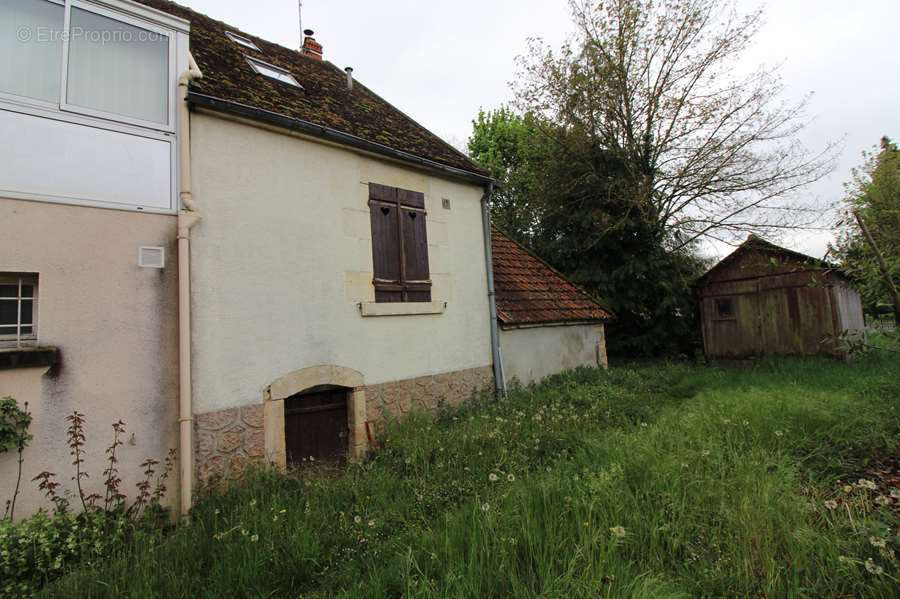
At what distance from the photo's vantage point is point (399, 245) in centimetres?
679

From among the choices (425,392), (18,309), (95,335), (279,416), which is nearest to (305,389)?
(279,416)

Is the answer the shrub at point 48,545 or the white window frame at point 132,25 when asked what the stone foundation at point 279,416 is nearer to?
the shrub at point 48,545

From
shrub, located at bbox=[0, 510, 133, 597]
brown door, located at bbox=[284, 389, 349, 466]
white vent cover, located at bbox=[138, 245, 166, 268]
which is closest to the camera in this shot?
shrub, located at bbox=[0, 510, 133, 597]

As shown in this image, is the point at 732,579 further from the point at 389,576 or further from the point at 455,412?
the point at 455,412

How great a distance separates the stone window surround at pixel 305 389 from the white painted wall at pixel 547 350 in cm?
330

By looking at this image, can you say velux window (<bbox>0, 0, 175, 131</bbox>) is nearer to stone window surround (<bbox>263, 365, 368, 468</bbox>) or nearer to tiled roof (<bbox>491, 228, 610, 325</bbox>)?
stone window surround (<bbox>263, 365, 368, 468</bbox>)

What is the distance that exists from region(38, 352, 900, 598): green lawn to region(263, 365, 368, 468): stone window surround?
42cm

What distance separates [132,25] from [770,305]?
50.1ft

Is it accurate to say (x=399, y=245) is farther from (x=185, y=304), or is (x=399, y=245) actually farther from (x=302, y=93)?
(x=185, y=304)

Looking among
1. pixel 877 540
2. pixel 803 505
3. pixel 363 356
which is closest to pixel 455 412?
pixel 363 356

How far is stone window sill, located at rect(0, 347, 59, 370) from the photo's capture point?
367cm

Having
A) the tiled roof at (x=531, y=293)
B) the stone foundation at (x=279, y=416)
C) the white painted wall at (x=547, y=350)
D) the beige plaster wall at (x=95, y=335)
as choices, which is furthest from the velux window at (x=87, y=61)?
the white painted wall at (x=547, y=350)

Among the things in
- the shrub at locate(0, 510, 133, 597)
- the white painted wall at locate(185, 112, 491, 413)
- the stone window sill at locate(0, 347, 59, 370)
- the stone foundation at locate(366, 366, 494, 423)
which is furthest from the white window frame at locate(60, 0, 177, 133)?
the stone foundation at locate(366, 366, 494, 423)

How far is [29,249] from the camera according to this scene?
389 cm
